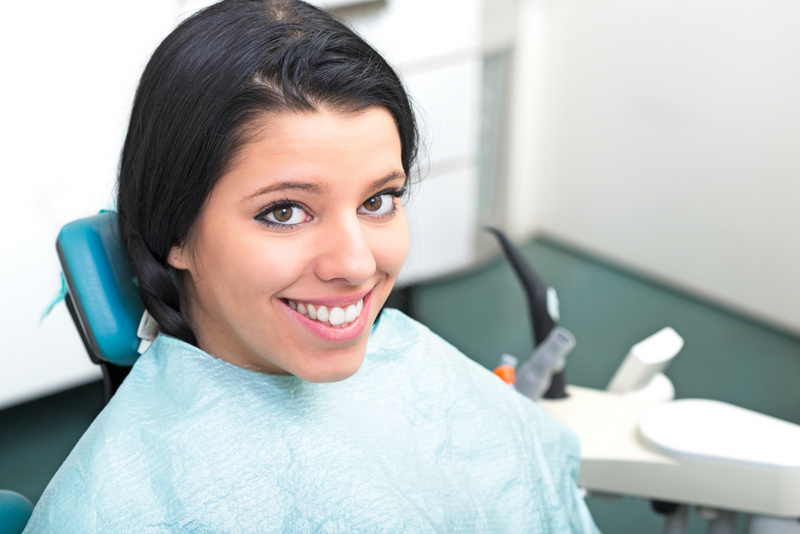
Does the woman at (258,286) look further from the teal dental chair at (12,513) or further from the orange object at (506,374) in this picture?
the orange object at (506,374)

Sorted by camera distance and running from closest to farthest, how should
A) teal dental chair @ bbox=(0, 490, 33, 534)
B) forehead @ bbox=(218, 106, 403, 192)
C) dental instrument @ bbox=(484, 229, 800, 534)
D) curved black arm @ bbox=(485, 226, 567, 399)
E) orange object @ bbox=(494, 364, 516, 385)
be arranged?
forehead @ bbox=(218, 106, 403, 192) < teal dental chair @ bbox=(0, 490, 33, 534) < dental instrument @ bbox=(484, 229, 800, 534) < orange object @ bbox=(494, 364, 516, 385) < curved black arm @ bbox=(485, 226, 567, 399)

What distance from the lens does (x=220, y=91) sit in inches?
28.9

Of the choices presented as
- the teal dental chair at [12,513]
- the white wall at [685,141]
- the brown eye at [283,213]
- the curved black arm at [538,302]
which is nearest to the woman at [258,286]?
the brown eye at [283,213]

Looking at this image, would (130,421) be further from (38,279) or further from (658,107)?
(658,107)

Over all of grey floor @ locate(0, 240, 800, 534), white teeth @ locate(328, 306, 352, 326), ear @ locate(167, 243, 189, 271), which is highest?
ear @ locate(167, 243, 189, 271)

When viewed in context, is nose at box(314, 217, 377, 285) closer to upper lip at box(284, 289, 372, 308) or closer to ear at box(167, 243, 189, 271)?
upper lip at box(284, 289, 372, 308)

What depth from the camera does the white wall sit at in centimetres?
235

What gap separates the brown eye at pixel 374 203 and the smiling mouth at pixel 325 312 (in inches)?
4.0

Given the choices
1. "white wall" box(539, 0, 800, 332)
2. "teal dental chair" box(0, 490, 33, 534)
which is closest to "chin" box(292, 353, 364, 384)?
"teal dental chair" box(0, 490, 33, 534)

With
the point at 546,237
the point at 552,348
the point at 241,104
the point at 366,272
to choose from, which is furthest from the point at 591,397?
the point at 546,237

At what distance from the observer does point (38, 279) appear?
1.94 m

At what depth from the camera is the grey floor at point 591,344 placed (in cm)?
200

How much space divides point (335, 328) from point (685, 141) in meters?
2.11

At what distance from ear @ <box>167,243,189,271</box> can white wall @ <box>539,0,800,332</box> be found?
2039 millimetres
